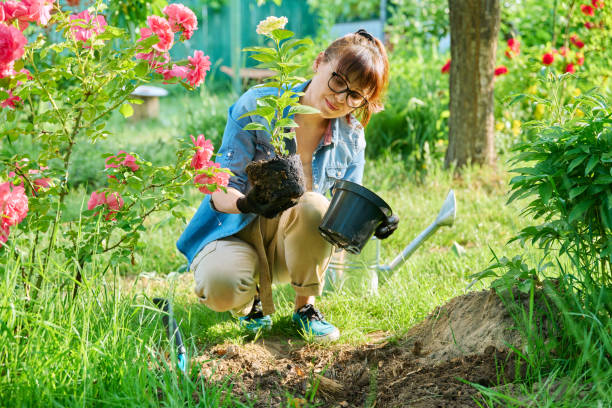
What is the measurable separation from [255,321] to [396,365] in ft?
2.24

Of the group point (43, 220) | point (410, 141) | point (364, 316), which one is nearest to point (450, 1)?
point (410, 141)

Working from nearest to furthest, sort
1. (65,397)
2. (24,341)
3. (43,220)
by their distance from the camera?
1. (65,397)
2. (24,341)
3. (43,220)

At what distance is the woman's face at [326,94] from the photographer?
2.24 metres

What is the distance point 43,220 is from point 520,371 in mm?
1448

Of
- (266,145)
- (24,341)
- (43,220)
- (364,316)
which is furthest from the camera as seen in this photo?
(364,316)

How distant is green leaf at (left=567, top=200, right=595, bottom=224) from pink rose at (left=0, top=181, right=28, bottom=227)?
1450 mm

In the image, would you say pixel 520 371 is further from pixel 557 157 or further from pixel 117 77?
pixel 117 77

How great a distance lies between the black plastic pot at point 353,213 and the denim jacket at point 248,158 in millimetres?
396

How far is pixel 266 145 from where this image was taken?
7.89 feet

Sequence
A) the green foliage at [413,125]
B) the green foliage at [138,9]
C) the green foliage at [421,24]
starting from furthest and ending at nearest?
the green foliage at [421,24]
the green foliage at [413,125]
the green foliage at [138,9]

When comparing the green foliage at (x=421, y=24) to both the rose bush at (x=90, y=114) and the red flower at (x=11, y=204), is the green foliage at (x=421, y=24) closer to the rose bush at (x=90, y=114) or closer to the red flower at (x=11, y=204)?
the rose bush at (x=90, y=114)

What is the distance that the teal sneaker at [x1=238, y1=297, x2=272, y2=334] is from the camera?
2459 mm

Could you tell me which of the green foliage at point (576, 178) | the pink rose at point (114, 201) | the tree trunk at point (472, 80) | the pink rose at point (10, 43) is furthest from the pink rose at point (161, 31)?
the tree trunk at point (472, 80)

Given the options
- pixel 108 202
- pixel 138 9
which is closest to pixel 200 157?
pixel 108 202
